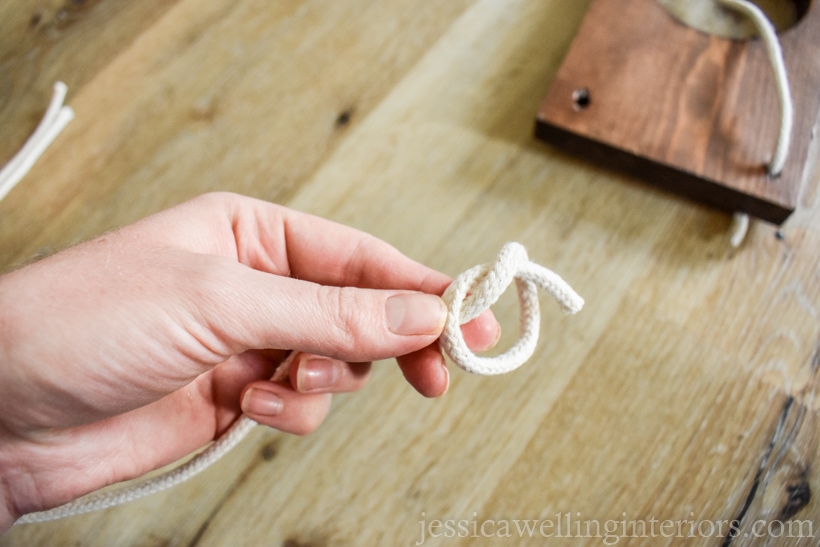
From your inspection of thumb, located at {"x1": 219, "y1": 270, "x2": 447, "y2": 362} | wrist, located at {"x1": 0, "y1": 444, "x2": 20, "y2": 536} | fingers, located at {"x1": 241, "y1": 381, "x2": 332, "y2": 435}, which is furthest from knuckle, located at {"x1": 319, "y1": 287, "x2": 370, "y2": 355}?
wrist, located at {"x1": 0, "y1": 444, "x2": 20, "y2": 536}

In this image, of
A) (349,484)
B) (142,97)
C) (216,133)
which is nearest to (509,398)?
(349,484)

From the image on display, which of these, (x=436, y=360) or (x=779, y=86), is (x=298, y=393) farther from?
(x=779, y=86)

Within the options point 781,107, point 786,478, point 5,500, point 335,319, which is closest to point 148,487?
point 5,500

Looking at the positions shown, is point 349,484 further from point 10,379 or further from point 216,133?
point 216,133

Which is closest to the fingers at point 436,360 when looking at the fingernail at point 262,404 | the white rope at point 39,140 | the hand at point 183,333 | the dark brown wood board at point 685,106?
the hand at point 183,333

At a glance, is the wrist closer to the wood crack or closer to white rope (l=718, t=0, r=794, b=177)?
the wood crack

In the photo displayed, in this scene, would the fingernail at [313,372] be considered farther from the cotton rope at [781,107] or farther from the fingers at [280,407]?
the cotton rope at [781,107]

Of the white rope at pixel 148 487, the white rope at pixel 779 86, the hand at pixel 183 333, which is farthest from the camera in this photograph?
the white rope at pixel 779 86
